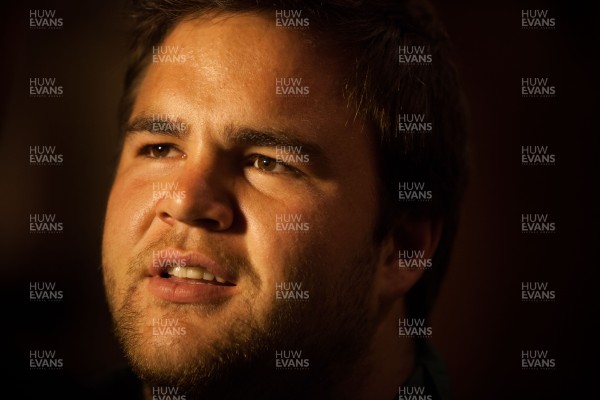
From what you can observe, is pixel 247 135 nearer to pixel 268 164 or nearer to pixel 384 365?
pixel 268 164

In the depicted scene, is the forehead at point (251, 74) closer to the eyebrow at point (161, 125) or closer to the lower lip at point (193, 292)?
the eyebrow at point (161, 125)

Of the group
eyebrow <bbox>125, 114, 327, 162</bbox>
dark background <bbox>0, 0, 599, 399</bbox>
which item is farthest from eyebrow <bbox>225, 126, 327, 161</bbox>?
dark background <bbox>0, 0, 599, 399</bbox>

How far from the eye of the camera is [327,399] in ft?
4.23

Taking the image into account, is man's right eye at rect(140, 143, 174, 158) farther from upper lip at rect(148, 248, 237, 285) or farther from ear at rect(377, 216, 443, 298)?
ear at rect(377, 216, 443, 298)

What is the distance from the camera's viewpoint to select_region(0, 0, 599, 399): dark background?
1504 mm

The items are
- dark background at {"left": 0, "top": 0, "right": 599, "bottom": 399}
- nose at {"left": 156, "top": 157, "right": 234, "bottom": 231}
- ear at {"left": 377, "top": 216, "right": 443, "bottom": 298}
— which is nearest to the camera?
nose at {"left": 156, "top": 157, "right": 234, "bottom": 231}

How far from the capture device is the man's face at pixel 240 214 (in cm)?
111

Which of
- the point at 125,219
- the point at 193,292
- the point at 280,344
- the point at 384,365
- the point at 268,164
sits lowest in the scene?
the point at 384,365

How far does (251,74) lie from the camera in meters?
1.15

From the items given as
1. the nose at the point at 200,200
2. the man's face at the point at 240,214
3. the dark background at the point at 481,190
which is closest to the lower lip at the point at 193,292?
the man's face at the point at 240,214

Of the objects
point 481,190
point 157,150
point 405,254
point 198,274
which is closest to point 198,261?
point 198,274

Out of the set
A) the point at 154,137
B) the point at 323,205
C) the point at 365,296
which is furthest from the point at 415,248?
the point at 154,137

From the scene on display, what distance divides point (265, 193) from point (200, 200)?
0.46 ft

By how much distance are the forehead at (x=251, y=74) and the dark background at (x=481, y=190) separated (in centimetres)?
56
